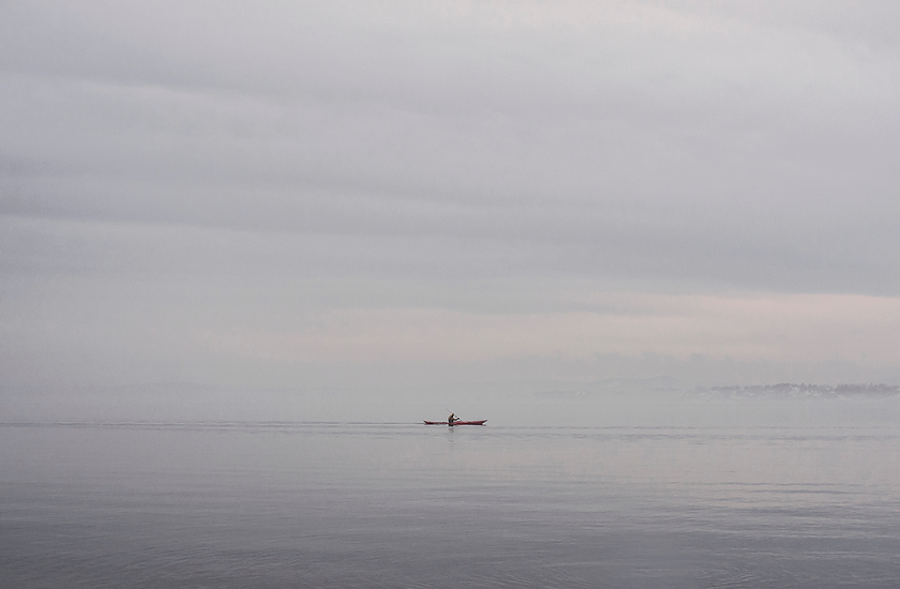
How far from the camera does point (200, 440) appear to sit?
104 metres

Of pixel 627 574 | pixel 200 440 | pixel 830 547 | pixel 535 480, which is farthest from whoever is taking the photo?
pixel 200 440

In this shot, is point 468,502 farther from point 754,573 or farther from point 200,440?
point 200,440

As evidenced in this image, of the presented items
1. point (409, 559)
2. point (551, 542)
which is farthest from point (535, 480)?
point (409, 559)

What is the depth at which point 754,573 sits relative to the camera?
108 feet

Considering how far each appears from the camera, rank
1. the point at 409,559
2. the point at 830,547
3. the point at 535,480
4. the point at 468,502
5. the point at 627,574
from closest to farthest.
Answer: the point at 627,574
the point at 409,559
the point at 830,547
the point at 468,502
the point at 535,480

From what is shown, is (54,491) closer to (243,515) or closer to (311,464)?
(243,515)

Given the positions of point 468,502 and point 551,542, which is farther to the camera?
point 468,502

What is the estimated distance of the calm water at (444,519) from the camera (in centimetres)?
3250

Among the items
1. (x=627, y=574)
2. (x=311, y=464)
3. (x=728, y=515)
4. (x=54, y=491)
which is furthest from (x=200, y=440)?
(x=627, y=574)

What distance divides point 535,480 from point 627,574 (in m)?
29.4

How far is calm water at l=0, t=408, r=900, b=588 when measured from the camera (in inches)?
1280

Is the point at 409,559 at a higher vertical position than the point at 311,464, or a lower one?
lower

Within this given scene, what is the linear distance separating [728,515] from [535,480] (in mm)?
17852

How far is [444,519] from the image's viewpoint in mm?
43969
